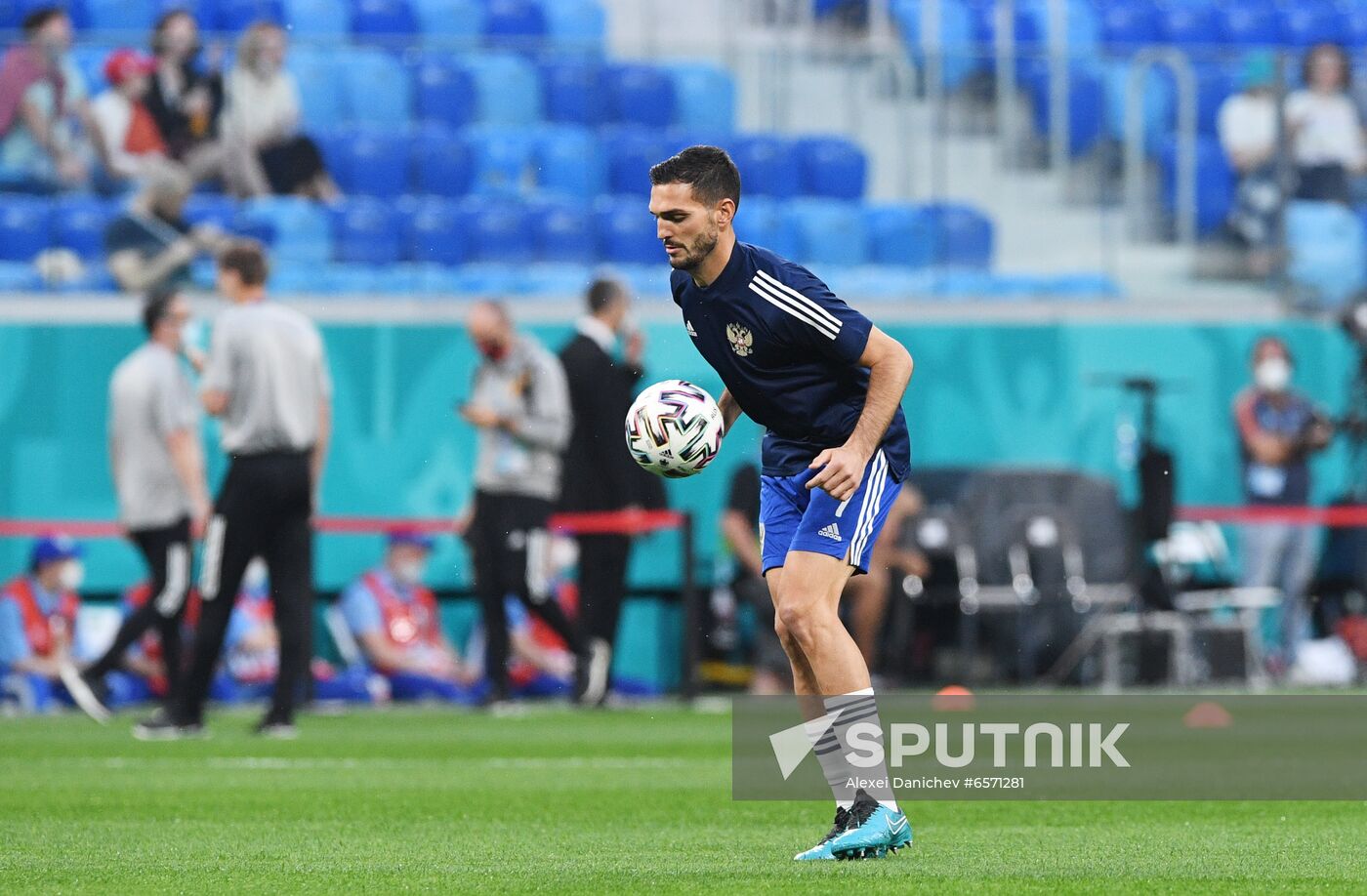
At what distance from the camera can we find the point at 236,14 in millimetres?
18125

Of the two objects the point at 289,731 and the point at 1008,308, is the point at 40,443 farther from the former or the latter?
the point at 1008,308

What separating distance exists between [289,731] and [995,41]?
33.6ft

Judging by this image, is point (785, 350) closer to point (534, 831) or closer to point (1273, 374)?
point (534, 831)

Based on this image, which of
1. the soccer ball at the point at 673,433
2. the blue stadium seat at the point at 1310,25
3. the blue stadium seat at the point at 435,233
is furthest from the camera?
the blue stadium seat at the point at 1310,25

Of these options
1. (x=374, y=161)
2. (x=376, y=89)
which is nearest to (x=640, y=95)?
(x=376, y=89)

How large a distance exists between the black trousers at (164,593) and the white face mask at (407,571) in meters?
2.51

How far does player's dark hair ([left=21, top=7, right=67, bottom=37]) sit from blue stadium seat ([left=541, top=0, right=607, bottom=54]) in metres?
4.40

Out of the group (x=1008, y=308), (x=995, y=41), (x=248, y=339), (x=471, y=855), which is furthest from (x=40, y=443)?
(x=471, y=855)

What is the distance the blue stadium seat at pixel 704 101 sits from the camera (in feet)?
55.9

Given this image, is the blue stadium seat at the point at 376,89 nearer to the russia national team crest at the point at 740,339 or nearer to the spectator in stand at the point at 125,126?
the spectator in stand at the point at 125,126

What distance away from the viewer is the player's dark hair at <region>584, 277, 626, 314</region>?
45.7ft

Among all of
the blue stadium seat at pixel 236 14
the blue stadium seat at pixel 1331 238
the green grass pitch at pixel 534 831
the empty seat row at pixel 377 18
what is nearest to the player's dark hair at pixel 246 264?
the green grass pitch at pixel 534 831

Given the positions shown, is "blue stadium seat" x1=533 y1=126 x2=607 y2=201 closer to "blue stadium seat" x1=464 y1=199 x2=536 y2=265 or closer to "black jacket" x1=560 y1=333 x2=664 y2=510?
"blue stadium seat" x1=464 y1=199 x2=536 y2=265

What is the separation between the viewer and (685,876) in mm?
5891
